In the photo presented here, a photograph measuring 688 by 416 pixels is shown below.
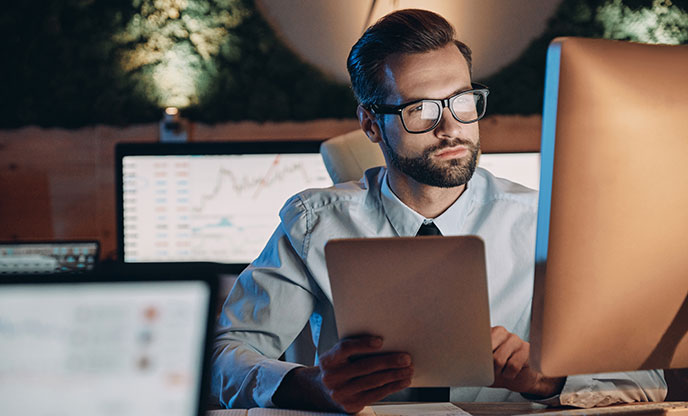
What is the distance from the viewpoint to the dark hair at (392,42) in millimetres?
1164

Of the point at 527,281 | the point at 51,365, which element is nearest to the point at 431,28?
the point at 527,281

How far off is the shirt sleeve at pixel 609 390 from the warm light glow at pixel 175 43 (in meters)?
1.95

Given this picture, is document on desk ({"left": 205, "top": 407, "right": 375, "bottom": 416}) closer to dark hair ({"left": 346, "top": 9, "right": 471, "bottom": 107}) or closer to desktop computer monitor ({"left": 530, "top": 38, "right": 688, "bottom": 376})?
desktop computer monitor ({"left": 530, "top": 38, "right": 688, "bottom": 376})

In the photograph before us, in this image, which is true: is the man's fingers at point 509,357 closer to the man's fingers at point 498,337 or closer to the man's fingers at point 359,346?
the man's fingers at point 498,337

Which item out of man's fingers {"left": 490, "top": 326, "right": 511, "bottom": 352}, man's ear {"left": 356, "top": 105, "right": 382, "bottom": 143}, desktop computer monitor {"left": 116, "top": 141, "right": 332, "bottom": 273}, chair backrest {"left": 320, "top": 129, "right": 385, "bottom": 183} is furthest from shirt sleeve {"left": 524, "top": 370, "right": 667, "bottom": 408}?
desktop computer monitor {"left": 116, "top": 141, "right": 332, "bottom": 273}

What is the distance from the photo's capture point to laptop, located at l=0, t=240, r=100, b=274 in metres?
2.01

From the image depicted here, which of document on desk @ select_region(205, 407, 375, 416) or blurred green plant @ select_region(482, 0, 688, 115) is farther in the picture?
blurred green plant @ select_region(482, 0, 688, 115)

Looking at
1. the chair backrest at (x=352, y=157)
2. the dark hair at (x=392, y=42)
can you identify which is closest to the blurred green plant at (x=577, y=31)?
the chair backrest at (x=352, y=157)

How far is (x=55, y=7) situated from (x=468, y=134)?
200 centimetres

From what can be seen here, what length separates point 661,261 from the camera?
552mm

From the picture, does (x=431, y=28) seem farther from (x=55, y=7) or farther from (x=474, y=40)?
(x=55, y=7)

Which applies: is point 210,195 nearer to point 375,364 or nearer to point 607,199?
point 375,364

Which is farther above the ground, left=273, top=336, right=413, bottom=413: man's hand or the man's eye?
the man's eye

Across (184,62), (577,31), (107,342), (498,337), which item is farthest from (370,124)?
(577,31)
